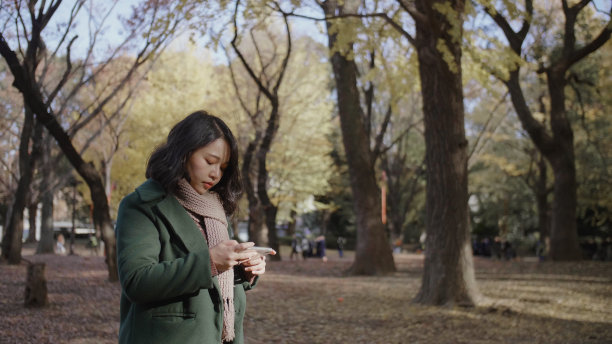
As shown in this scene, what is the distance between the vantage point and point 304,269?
1830cm

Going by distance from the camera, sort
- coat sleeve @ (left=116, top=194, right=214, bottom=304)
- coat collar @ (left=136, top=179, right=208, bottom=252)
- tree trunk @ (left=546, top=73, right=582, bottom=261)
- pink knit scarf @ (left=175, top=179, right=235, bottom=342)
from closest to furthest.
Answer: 1. coat sleeve @ (left=116, top=194, right=214, bottom=304)
2. coat collar @ (left=136, top=179, right=208, bottom=252)
3. pink knit scarf @ (left=175, top=179, right=235, bottom=342)
4. tree trunk @ (left=546, top=73, right=582, bottom=261)

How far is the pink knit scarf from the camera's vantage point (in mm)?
2135

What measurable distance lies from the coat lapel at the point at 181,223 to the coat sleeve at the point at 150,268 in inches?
2.3

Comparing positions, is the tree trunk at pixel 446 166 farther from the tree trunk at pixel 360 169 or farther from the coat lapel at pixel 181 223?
the coat lapel at pixel 181 223

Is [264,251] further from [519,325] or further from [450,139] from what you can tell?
[450,139]

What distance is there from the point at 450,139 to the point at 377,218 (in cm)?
601

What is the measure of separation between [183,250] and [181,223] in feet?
0.31

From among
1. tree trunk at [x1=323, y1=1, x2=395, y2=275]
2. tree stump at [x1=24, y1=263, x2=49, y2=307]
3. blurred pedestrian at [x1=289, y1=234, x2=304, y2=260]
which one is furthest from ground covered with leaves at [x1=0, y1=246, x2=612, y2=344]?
blurred pedestrian at [x1=289, y1=234, x2=304, y2=260]

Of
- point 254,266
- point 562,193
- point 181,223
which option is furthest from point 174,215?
point 562,193

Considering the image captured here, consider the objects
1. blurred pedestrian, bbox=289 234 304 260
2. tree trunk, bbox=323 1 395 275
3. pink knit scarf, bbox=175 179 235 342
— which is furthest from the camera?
blurred pedestrian, bbox=289 234 304 260

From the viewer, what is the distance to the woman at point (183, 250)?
1898 millimetres

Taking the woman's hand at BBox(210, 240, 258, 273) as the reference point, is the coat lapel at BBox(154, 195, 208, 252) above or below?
above

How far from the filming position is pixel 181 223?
6.69 ft

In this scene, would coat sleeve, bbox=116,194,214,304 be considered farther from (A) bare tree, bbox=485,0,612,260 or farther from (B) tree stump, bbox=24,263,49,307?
(A) bare tree, bbox=485,0,612,260
